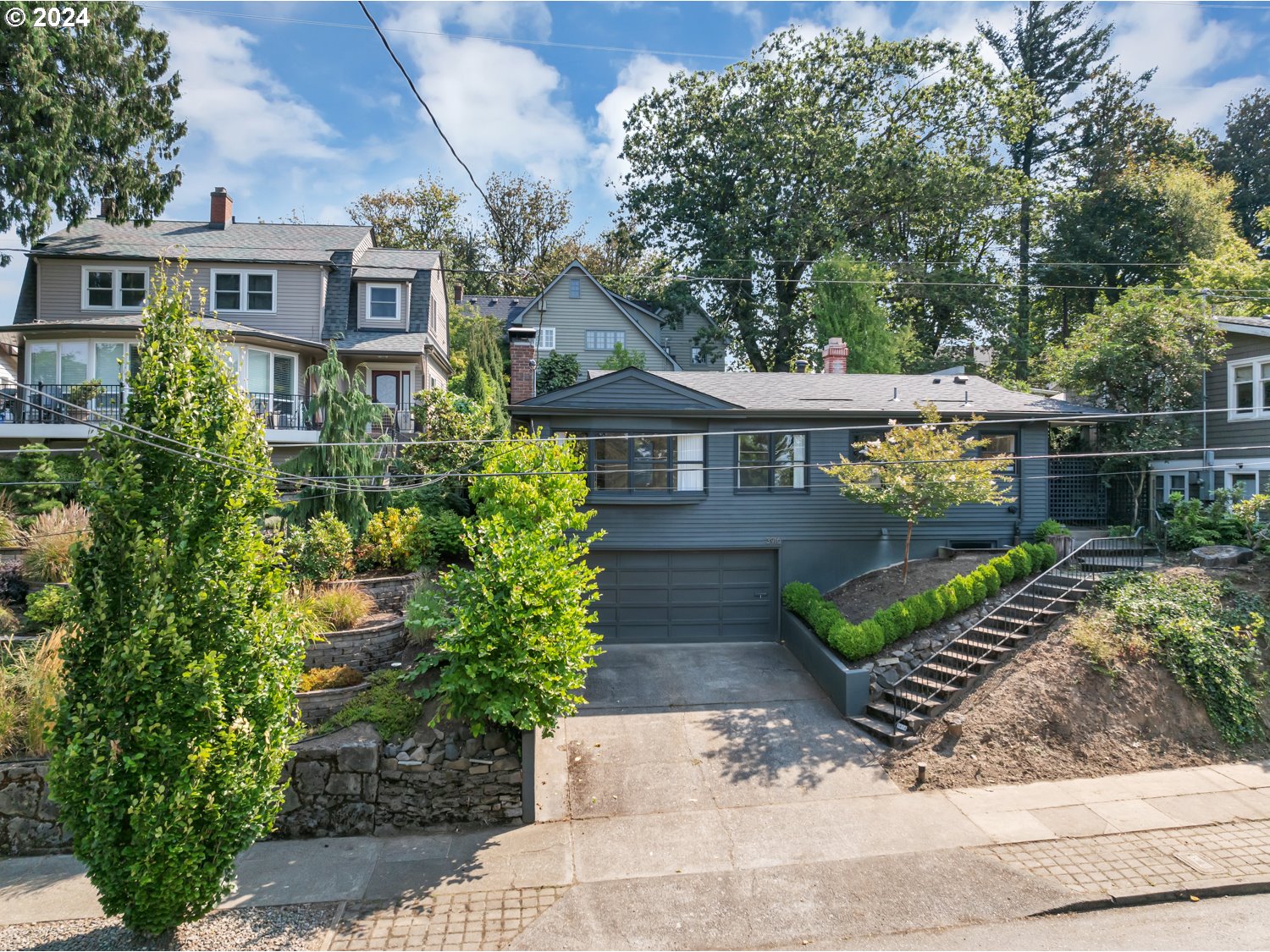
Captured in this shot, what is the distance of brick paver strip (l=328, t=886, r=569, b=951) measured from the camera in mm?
7230

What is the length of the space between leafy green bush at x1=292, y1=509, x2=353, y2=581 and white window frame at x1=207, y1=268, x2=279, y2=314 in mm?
11786

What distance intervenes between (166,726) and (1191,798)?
40.7 ft

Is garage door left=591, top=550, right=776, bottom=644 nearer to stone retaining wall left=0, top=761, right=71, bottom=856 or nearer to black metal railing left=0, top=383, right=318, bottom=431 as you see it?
black metal railing left=0, top=383, right=318, bottom=431

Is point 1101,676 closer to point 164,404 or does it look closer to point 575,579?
point 575,579

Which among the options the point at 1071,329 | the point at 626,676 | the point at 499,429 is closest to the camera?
the point at 626,676

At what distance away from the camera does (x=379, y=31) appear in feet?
25.9

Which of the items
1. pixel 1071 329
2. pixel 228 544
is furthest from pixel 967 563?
pixel 1071 329

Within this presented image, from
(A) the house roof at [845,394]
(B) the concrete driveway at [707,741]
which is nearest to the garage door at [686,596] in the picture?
A: (B) the concrete driveway at [707,741]

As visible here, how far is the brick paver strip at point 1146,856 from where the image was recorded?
808 centimetres

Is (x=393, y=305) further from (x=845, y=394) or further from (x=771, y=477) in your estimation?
(x=845, y=394)

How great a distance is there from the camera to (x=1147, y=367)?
18938 millimetres

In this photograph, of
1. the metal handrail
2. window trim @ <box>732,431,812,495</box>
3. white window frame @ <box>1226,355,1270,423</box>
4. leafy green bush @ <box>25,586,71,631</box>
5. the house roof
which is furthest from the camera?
white window frame @ <box>1226,355,1270,423</box>

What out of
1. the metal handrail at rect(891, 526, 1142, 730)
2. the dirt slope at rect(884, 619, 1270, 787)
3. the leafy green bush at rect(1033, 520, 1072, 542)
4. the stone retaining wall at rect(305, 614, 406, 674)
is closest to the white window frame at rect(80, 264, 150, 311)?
the stone retaining wall at rect(305, 614, 406, 674)

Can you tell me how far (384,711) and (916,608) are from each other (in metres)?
9.74
